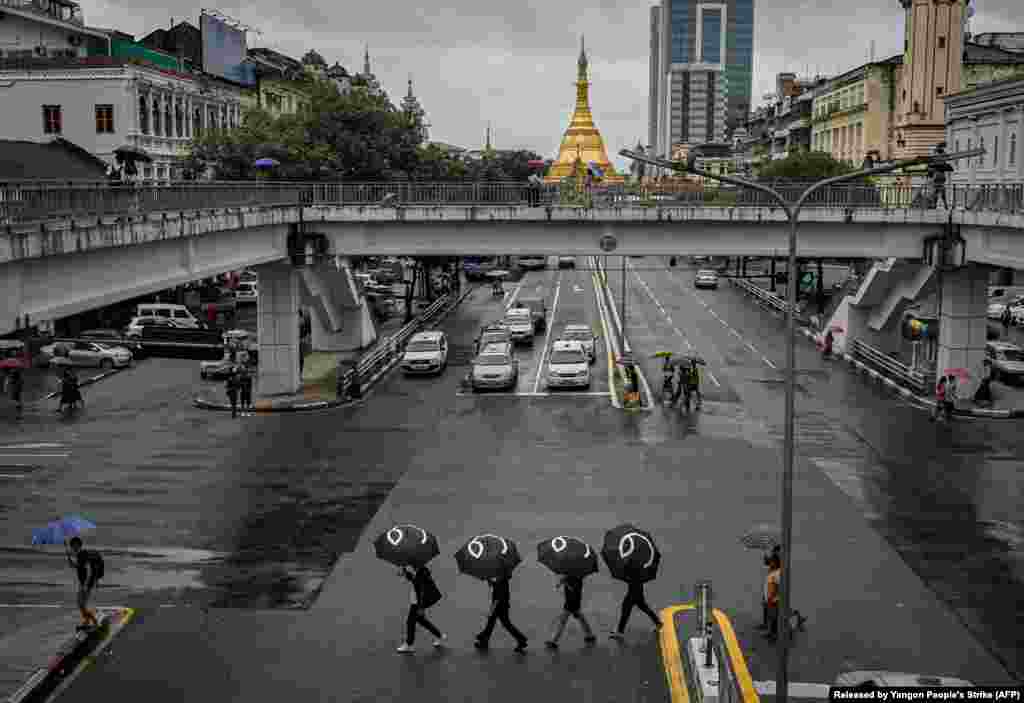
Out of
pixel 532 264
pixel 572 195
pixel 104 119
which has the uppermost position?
pixel 104 119

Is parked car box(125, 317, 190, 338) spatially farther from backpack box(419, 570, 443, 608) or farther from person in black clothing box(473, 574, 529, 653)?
person in black clothing box(473, 574, 529, 653)

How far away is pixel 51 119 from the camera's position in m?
56.6

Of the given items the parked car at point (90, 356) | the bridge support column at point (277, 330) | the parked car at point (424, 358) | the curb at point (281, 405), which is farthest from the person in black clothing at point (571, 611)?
the parked car at point (90, 356)

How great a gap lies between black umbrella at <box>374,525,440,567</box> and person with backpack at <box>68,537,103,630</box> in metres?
4.13

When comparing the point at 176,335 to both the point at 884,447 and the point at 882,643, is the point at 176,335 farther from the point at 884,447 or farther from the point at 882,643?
the point at 882,643

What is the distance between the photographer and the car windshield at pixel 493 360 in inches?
1432

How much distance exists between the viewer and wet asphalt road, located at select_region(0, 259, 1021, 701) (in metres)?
14.1

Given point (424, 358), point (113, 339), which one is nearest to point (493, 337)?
point (424, 358)

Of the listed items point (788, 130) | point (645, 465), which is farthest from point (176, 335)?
point (788, 130)

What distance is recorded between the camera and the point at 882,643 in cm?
1476

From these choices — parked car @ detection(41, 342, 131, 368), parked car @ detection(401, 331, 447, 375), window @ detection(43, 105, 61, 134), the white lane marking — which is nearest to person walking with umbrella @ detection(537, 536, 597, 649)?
the white lane marking

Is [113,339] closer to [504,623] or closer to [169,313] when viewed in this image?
[169,313]

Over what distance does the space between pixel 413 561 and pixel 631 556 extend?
9.00 feet

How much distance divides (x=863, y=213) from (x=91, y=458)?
22.8m
